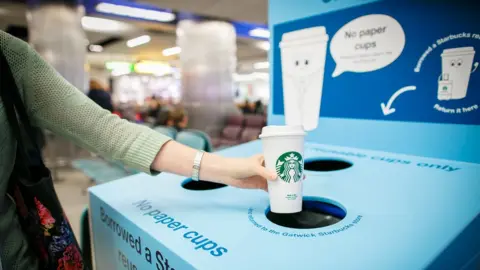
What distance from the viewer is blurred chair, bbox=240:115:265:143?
5909mm

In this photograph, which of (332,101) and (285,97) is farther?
(285,97)

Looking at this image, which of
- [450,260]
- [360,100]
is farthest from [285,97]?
[450,260]

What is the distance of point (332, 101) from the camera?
1.22 metres

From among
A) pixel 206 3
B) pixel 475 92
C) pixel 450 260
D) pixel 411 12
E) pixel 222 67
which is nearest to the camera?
pixel 450 260

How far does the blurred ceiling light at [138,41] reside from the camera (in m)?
9.38

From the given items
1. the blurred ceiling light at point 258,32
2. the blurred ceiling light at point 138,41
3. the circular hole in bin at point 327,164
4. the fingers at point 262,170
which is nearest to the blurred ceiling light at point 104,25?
the blurred ceiling light at point 138,41

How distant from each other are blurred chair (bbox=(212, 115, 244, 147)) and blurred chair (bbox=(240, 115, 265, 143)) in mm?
126

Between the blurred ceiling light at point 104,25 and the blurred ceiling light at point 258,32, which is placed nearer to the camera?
the blurred ceiling light at point 104,25

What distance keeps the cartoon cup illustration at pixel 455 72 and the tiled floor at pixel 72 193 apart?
299cm

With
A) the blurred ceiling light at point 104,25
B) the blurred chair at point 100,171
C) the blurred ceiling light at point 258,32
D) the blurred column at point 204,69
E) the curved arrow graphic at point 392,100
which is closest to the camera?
the curved arrow graphic at point 392,100

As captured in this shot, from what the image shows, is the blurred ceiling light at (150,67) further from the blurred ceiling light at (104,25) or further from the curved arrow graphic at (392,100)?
the curved arrow graphic at (392,100)

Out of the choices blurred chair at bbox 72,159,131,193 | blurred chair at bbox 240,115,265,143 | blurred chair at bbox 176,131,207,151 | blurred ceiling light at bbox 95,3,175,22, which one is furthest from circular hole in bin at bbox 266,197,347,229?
blurred ceiling light at bbox 95,3,175,22

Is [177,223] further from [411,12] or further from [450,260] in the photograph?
[411,12]

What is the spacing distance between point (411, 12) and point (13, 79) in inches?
41.0
